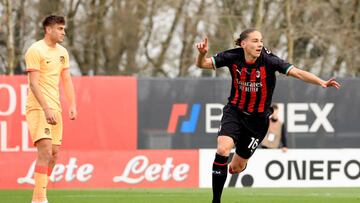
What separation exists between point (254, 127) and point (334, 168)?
25.2 feet

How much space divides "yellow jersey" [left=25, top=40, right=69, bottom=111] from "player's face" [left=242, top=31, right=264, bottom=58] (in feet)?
7.03

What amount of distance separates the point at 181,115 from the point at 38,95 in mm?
8660

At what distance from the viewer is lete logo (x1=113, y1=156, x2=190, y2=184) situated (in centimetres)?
1805

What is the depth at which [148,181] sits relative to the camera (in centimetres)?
1808

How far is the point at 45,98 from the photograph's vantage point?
1055 cm

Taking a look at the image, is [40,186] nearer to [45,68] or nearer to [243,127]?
[45,68]

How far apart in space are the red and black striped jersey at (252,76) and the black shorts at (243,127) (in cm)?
8

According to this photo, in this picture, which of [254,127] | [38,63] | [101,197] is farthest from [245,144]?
[101,197]

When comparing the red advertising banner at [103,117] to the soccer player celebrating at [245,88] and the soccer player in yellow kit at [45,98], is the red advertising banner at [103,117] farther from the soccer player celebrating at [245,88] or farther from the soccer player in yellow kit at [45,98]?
the soccer player celebrating at [245,88]

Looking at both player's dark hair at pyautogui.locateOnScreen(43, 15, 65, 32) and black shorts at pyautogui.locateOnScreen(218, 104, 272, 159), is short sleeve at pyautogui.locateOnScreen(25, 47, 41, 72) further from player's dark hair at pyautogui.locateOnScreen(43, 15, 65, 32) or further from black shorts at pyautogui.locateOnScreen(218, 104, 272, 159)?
black shorts at pyautogui.locateOnScreen(218, 104, 272, 159)

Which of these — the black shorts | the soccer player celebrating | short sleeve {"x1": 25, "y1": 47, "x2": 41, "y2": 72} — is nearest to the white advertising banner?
the black shorts

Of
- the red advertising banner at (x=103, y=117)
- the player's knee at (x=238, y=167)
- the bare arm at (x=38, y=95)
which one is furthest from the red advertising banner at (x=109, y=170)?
the bare arm at (x=38, y=95)

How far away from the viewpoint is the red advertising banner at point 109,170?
1786 centimetres

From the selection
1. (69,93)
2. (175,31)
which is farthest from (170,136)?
(175,31)
